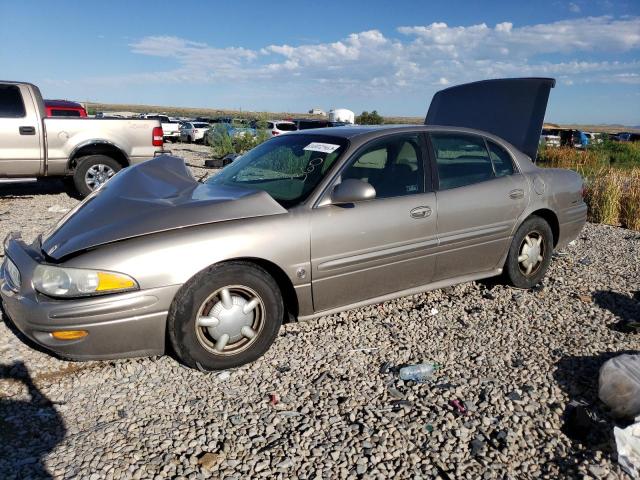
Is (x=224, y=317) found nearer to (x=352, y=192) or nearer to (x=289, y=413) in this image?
(x=289, y=413)

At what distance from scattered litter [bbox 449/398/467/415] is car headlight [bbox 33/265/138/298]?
6.35ft

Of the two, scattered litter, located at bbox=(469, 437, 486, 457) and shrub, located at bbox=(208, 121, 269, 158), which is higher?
shrub, located at bbox=(208, 121, 269, 158)

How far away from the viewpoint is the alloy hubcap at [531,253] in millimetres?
4680

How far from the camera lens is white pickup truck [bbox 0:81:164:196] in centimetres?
834

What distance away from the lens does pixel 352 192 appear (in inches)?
133

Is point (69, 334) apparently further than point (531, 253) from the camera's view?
No

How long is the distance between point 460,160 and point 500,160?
48 cm

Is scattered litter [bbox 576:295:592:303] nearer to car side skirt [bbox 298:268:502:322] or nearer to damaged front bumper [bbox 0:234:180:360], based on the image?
car side skirt [bbox 298:268:502:322]

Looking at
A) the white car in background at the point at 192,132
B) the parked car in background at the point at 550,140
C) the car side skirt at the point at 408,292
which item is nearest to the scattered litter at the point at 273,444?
the car side skirt at the point at 408,292

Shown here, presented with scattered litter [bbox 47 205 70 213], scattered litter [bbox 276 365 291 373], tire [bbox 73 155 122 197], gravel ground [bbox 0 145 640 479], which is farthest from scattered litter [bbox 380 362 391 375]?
tire [bbox 73 155 122 197]

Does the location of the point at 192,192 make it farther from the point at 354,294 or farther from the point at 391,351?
the point at 391,351

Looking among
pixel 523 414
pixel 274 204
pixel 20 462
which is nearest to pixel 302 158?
pixel 274 204

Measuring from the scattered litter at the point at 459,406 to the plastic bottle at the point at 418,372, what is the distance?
0.28 meters

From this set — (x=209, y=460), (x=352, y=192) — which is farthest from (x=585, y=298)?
(x=209, y=460)
